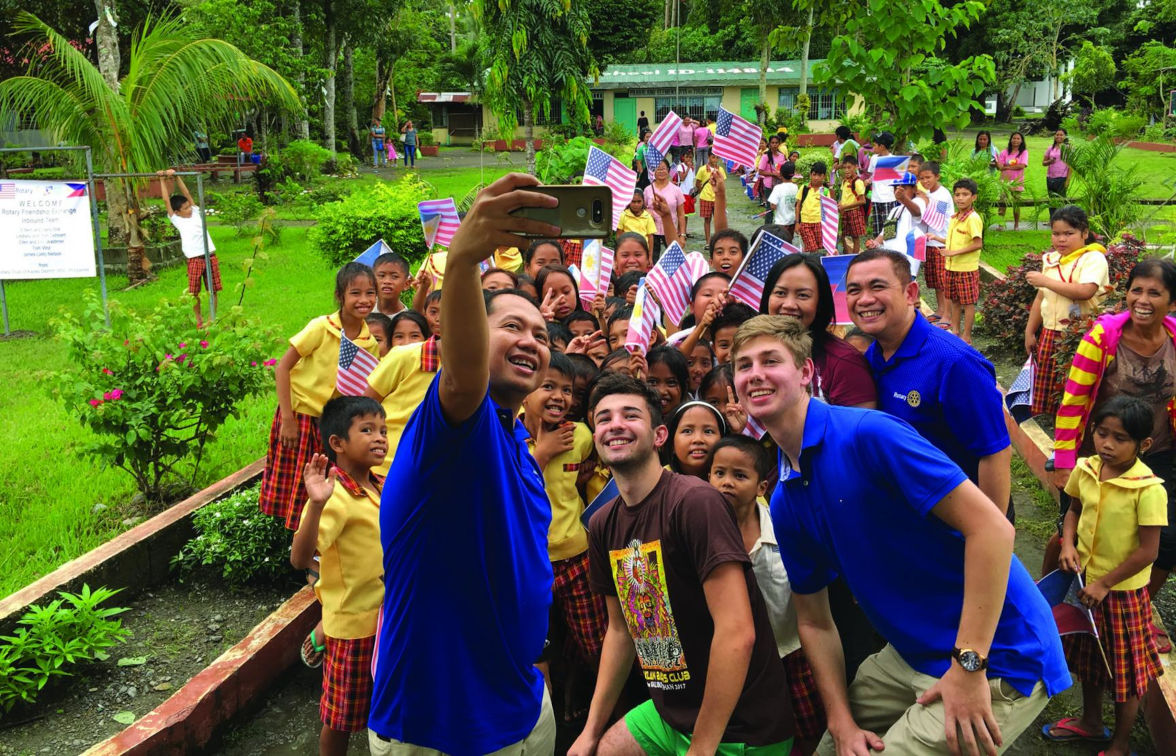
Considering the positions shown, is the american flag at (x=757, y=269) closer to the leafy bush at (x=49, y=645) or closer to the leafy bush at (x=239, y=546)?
the leafy bush at (x=239, y=546)

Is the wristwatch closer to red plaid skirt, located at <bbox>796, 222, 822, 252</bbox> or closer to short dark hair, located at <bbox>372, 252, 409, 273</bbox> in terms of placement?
short dark hair, located at <bbox>372, 252, 409, 273</bbox>

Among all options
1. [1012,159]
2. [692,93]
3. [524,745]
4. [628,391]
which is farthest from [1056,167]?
[692,93]

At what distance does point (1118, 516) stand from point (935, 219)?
673 centimetres

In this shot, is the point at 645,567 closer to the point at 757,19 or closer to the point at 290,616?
the point at 290,616

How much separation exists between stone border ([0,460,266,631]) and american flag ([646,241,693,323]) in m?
3.06

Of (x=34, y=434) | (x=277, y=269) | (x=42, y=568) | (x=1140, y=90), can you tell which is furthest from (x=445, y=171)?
(x=42, y=568)

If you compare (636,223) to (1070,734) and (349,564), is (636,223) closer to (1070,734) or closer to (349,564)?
(349,564)

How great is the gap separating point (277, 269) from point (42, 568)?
10.8 metres

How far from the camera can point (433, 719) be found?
234 cm

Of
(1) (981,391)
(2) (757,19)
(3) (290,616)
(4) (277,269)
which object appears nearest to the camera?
(1) (981,391)

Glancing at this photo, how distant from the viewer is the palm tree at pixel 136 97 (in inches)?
529

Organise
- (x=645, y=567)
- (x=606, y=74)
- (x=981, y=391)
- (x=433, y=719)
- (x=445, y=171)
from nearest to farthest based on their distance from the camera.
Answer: (x=433, y=719) < (x=645, y=567) < (x=981, y=391) < (x=445, y=171) < (x=606, y=74)

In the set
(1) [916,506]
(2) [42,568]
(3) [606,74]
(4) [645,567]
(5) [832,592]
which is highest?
(3) [606,74]

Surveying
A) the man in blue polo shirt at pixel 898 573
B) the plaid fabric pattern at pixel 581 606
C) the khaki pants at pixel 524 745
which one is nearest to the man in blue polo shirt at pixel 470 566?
the khaki pants at pixel 524 745
